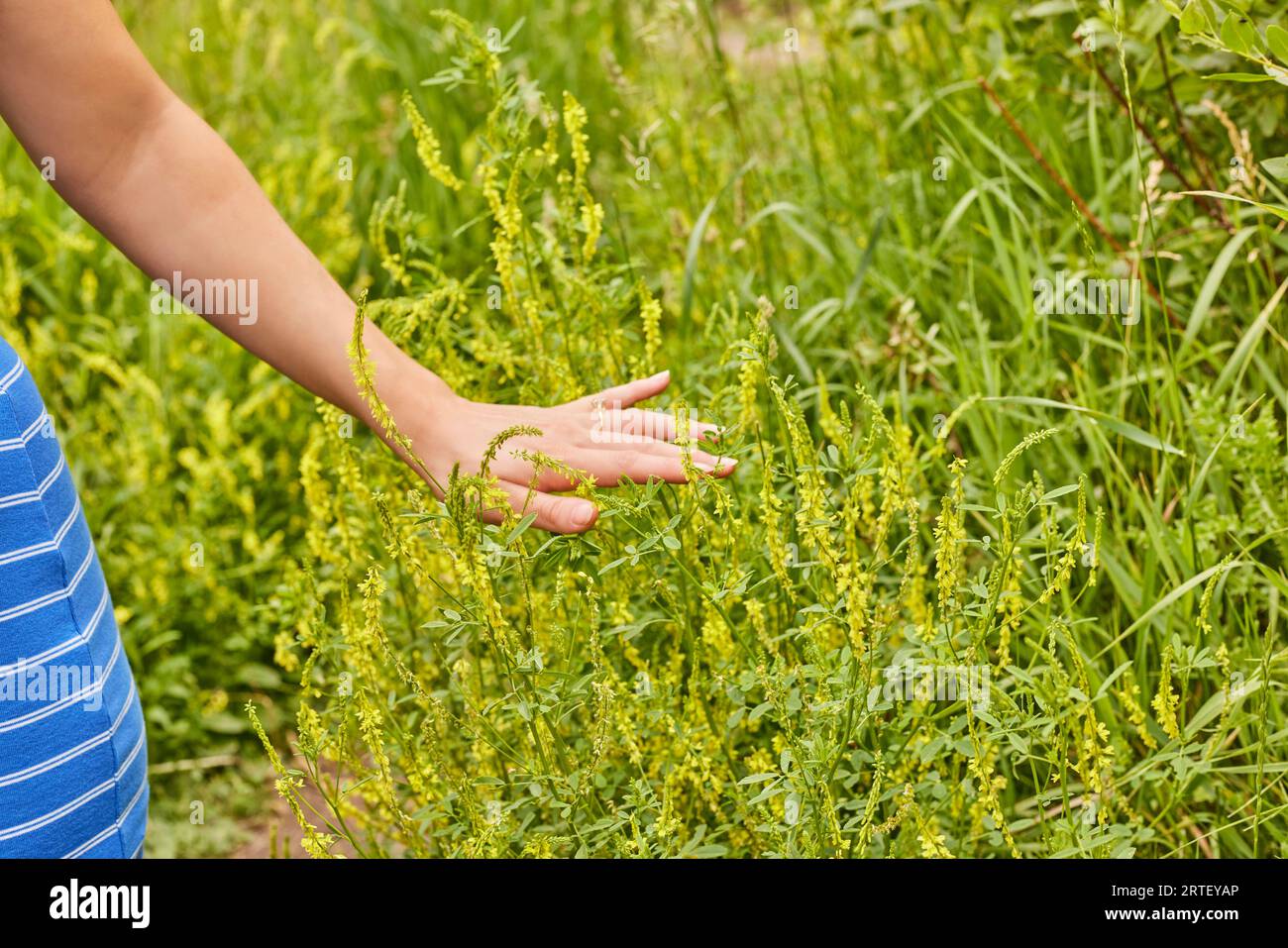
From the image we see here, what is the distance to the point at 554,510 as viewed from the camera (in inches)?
59.5

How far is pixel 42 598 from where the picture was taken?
1221mm

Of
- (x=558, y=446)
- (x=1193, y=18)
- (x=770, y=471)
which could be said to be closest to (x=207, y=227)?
(x=558, y=446)

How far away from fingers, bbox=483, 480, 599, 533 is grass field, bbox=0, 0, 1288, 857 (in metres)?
0.05

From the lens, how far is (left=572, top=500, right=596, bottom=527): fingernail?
1.48m

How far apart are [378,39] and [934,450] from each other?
344cm

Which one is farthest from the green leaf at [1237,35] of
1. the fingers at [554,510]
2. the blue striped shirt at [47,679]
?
the blue striped shirt at [47,679]

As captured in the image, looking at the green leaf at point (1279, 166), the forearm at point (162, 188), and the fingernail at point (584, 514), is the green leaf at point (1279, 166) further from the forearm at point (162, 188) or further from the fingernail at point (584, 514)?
the forearm at point (162, 188)

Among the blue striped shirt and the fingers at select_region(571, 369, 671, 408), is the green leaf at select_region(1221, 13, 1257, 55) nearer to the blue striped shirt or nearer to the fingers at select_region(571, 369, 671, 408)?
the fingers at select_region(571, 369, 671, 408)

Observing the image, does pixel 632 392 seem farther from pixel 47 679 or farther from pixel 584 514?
pixel 47 679

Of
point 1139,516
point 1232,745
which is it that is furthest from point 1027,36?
point 1232,745

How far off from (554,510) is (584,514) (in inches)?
1.8

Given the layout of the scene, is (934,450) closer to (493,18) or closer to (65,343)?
(65,343)

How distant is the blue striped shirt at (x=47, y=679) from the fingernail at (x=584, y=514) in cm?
51

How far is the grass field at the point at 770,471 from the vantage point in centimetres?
160
